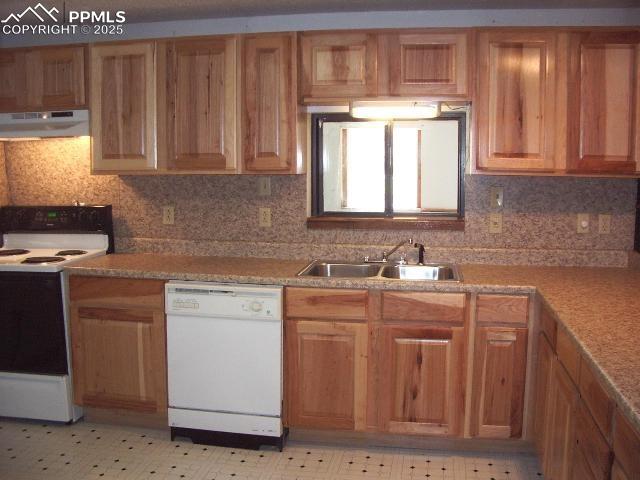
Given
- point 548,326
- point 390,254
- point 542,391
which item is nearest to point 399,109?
point 390,254

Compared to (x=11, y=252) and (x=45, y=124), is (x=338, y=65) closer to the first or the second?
(x=45, y=124)

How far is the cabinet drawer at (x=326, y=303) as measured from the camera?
2705mm

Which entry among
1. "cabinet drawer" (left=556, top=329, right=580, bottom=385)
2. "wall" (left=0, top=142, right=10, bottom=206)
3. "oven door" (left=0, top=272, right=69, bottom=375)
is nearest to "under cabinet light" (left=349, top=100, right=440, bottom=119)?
"cabinet drawer" (left=556, top=329, right=580, bottom=385)

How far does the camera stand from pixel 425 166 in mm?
3311

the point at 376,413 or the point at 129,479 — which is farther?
the point at 376,413

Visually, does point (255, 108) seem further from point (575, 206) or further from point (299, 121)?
point (575, 206)

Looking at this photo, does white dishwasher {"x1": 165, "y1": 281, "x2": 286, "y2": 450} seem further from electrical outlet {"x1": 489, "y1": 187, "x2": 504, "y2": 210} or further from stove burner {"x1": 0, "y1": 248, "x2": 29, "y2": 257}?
electrical outlet {"x1": 489, "y1": 187, "x2": 504, "y2": 210}

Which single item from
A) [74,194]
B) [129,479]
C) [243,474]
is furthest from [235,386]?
[74,194]

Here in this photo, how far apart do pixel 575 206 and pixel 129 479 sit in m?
2.58

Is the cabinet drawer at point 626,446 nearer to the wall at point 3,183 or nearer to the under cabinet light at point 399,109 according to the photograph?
the under cabinet light at point 399,109

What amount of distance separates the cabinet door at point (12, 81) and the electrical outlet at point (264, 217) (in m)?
1.43

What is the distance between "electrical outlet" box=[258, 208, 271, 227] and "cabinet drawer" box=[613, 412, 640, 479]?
2238mm

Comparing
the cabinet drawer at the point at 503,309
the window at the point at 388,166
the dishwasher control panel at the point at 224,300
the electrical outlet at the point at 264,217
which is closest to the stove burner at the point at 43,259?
the dishwasher control panel at the point at 224,300

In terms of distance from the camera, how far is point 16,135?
10.6 feet
